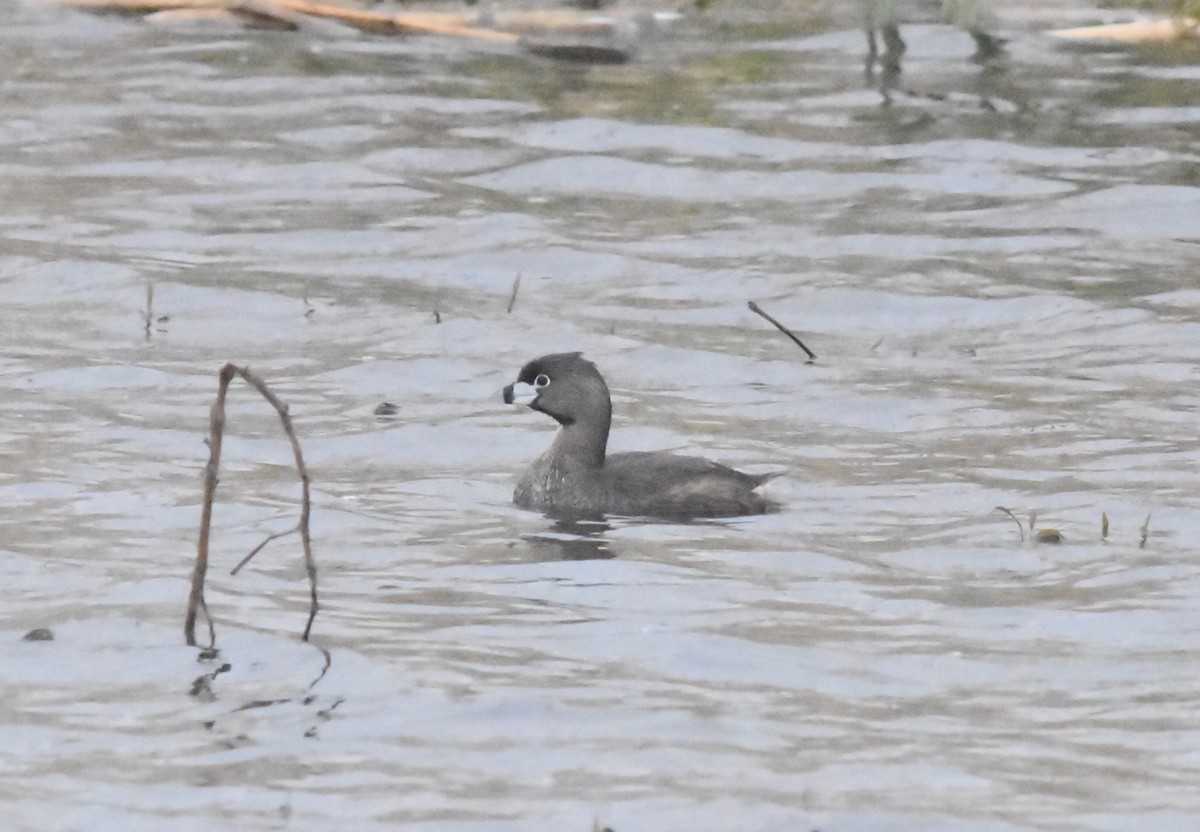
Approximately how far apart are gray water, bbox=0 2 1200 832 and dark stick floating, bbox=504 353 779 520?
0.52 feet

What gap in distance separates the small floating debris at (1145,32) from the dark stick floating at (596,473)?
A: 10.1m

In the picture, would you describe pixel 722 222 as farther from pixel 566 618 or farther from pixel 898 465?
pixel 566 618

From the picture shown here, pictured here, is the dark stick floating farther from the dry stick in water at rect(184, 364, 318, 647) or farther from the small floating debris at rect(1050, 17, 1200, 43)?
the small floating debris at rect(1050, 17, 1200, 43)

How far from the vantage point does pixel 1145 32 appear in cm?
2017

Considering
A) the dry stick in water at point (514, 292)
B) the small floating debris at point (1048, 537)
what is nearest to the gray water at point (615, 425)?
Result: the small floating debris at point (1048, 537)

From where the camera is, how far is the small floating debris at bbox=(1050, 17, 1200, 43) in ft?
65.7

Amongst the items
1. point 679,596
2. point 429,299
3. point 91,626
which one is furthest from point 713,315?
point 91,626

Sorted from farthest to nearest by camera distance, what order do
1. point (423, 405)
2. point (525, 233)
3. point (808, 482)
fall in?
point (525, 233)
point (423, 405)
point (808, 482)

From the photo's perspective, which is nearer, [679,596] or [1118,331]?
[679,596]

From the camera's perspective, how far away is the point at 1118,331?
1373cm

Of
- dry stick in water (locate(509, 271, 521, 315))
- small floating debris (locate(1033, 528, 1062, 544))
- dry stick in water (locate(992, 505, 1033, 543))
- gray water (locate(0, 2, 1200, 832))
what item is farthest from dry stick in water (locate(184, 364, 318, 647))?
dry stick in water (locate(509, 271, 521, 315))

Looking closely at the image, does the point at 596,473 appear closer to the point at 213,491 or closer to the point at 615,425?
the point at 615,425

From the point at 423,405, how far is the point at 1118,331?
3805 mm

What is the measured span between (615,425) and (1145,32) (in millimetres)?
9278
